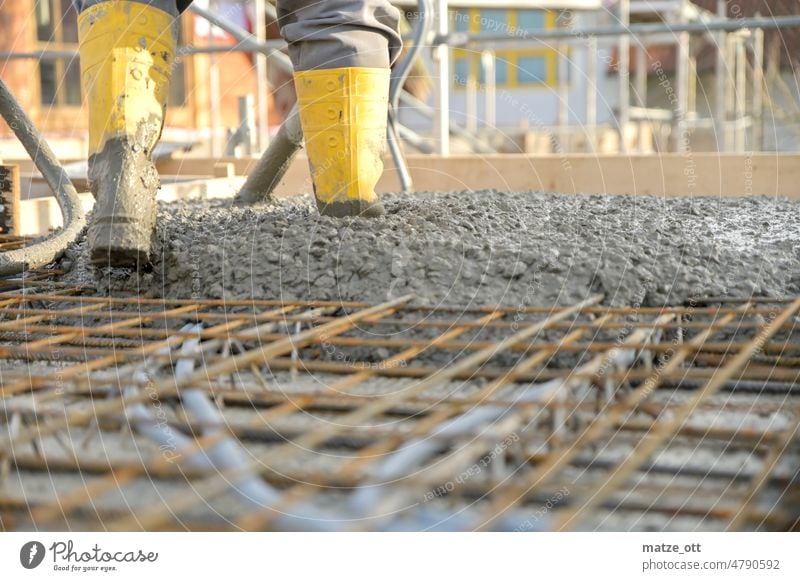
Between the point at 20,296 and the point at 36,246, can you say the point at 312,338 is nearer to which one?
the point at 20,296

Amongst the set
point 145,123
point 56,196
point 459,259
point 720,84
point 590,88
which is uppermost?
point 590,88

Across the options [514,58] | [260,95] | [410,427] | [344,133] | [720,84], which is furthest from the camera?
[514,58]

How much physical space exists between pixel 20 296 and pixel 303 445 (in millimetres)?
834

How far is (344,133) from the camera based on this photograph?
181cm

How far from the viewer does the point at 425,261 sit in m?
1.52

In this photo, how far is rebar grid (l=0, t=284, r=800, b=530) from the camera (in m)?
0.85

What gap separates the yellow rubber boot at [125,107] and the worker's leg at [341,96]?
0.28 m

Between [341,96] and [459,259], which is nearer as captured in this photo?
[459,259]

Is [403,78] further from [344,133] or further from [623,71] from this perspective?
[623,71]

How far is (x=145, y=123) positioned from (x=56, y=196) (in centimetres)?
60

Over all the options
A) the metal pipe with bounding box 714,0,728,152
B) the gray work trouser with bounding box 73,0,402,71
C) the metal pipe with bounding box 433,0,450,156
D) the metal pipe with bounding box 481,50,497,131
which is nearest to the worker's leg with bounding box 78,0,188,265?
the gray work trouser with bounding box 73,0,402,71

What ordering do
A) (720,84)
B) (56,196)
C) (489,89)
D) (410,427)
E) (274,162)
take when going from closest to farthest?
(410,427)
(56,196)
(274,162)
(720,84)
(489,89)

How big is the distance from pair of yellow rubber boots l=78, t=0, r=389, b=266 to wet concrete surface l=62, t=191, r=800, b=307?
0.09 m

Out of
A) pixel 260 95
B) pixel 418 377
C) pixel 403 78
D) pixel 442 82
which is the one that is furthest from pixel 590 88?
pixel 418 377
